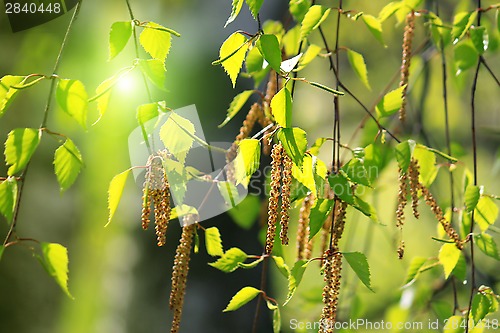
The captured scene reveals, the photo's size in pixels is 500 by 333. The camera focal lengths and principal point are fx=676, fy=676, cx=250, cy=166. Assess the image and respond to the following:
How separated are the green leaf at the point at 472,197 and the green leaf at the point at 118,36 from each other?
396 mm

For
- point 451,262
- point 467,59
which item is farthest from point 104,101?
point 467,59

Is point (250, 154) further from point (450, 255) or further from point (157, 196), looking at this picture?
point (450, 255)

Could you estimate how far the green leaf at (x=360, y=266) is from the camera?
62 centimetres

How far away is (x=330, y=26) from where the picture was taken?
1.93 meters

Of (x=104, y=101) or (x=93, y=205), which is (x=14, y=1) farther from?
(x=104, y=101)

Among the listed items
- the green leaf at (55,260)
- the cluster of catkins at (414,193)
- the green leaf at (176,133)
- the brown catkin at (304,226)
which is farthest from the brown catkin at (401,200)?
the green leaf at (55,260)

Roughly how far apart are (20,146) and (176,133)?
14 cm

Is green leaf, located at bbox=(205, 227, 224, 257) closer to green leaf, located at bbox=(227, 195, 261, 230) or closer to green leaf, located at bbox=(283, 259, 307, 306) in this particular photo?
green leaf, located at bbox=(283, 259, 307, 306)

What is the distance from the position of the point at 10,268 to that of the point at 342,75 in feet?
3.92

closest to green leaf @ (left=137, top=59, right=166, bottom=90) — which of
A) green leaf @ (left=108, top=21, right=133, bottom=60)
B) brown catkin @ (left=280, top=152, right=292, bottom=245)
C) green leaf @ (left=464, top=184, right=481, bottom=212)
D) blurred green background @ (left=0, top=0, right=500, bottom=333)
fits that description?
green leaf @ (left=108, top=21, right=133, bottom=60)

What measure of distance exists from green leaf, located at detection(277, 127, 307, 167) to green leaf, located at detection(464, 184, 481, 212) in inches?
10.7

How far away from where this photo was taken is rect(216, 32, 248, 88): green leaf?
23.8 inches

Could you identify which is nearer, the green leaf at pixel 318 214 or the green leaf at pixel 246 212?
the green leaf at pixel 318 214

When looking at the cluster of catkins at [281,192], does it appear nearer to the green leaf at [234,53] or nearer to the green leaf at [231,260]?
the green leaf at [234,53]
